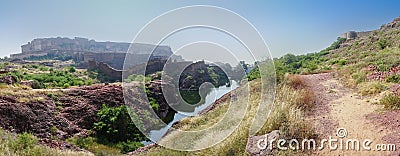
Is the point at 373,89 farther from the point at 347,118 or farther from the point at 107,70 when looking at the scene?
the point at 107,70

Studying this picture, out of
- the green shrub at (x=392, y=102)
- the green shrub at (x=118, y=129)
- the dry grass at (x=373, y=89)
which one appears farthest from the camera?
the green shrub at (x=118, y=129)

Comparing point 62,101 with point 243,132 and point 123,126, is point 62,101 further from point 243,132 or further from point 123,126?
point 243,132

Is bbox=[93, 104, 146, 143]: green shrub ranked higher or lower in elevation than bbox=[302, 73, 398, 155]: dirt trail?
lower

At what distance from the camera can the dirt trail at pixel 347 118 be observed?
4.08 m

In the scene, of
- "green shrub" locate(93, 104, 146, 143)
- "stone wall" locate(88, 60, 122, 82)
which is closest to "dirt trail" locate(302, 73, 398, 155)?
"green shrub" locate(93, 104, 146, 143)

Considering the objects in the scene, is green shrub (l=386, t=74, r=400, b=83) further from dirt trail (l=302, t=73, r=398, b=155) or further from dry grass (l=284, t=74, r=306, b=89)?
dry grass (l=284, t=74, r=306, b=89)

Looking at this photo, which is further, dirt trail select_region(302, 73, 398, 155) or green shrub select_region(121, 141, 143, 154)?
green shrub select_region(121, 141, 143, 154)

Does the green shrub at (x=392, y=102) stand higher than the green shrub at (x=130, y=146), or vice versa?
the green shrub at (x=392, y=102)

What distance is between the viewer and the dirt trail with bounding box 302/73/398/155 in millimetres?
4078

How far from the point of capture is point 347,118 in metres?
5.43

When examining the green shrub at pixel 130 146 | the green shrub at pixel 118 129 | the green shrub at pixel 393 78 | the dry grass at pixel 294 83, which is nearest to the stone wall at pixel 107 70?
the green shrub at pixel 118 129

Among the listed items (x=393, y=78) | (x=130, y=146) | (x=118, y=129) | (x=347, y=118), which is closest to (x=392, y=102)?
(x=347, y=118)

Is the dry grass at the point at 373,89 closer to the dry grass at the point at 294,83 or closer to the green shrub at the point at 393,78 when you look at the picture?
the green shrub at the point at 393,78

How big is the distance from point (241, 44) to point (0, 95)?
1210 centimetres
